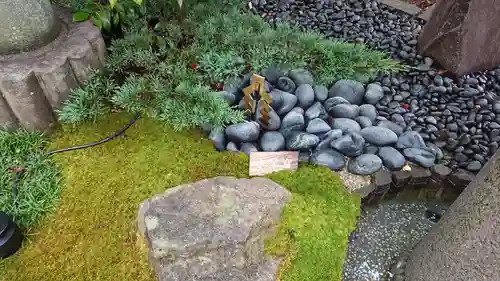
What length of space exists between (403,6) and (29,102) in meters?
2.79

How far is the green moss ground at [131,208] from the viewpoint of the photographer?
1789mm

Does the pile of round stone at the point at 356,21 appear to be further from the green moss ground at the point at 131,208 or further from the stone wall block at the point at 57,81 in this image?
the stone wall block at the point at 57,81

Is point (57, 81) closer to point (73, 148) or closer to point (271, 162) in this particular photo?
point (73, 148)

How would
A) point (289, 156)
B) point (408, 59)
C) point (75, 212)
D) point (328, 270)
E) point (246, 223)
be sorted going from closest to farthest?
point (246, 223) < point (328, 270) < point (75, 212) < point (289, 156) < point (408, 59)

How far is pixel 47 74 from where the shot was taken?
2.12 meters

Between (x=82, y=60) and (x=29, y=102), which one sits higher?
(x=82, y=60)

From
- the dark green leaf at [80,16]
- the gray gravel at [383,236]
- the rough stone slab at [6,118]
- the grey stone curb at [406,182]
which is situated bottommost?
the gray gravel at [383,236]

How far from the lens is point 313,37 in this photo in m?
2.73

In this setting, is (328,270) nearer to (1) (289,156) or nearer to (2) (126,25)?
(1) (289,156)

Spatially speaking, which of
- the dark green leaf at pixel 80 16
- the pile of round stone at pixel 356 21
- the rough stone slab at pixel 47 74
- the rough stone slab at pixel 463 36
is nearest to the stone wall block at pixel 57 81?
the rough stone slab at pixel 47 74

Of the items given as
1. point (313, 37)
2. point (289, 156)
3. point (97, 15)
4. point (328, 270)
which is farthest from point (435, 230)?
point (97, 15)

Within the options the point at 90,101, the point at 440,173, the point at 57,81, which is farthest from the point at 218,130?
the point at 440,173

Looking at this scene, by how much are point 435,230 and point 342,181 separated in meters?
0.53

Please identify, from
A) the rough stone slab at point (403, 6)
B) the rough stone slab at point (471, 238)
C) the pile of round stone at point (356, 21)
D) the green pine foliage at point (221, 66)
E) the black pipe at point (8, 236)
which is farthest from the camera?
the rough stone slab at point (403, 6)
